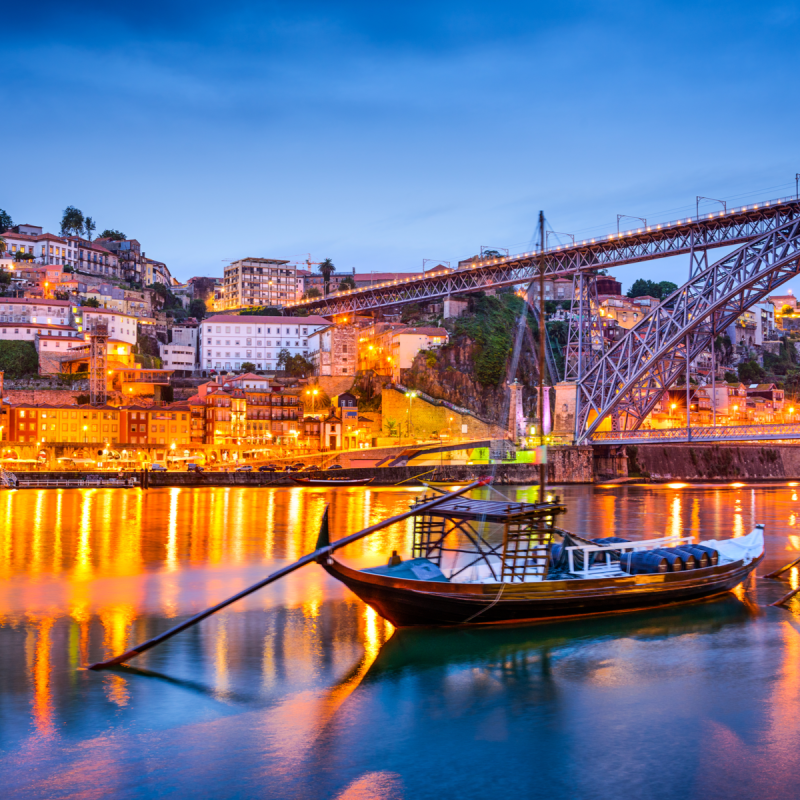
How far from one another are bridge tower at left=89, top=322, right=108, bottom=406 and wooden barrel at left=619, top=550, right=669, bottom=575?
53.0 meters

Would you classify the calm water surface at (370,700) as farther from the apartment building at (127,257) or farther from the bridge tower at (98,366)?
the apartment building at (127,257)

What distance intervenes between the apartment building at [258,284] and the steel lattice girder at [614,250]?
4072 cm

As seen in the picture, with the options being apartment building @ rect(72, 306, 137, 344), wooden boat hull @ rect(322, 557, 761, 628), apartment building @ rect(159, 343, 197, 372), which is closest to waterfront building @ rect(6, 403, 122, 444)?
apartment building @ rect(72, 306, 137, 344)

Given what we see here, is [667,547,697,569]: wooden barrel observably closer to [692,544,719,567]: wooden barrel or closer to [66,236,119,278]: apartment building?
[692,544,719,567]: wooden barrel

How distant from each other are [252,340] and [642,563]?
218ft

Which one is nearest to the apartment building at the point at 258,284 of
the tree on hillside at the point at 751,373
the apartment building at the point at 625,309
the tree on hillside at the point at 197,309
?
the tree on hillside at the point at 197,309

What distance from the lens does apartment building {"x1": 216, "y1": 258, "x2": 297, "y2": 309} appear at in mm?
99062

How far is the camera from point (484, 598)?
13.1 meters

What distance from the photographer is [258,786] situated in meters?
8.53

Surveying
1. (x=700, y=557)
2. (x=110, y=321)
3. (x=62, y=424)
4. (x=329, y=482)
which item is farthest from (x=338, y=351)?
(x=700, y=557)

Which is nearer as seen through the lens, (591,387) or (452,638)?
(452,638)

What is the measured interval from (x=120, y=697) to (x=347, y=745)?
11.4 feet

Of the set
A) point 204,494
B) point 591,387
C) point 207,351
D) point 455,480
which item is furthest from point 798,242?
point 207,351

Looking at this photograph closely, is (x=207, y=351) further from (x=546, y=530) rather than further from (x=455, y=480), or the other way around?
(x=546, y=530)
